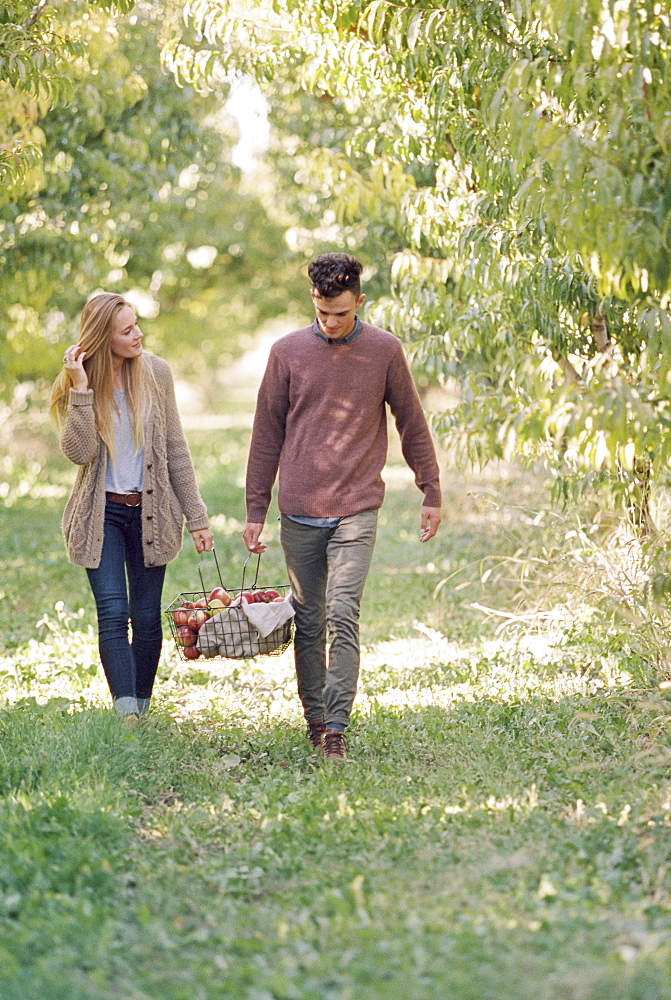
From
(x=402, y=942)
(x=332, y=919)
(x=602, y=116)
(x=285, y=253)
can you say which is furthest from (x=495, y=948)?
(x=285, y=253)

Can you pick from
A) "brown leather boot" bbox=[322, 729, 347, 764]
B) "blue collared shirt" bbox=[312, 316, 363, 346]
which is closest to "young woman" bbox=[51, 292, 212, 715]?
"blue collared shirt" bbox=[312, 316, 363, 346]

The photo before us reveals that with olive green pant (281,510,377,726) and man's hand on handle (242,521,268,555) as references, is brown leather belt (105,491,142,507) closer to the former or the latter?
man's hand on handle (242,521,268,555)

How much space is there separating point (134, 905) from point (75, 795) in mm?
741

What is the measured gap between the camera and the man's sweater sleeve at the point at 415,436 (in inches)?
215

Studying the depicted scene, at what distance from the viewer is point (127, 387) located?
5.68m

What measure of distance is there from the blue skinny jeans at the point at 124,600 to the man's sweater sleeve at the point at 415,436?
1347 millimetres

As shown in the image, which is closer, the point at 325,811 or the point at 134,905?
the point at 134,905

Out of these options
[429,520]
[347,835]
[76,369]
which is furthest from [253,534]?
[347,835]

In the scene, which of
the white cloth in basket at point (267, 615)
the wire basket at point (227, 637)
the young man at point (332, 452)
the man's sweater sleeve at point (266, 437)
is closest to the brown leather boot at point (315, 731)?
the young man at point (332, 452)

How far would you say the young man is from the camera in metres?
5.24

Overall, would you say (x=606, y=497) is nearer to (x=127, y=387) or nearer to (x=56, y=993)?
(x=127, y=387)

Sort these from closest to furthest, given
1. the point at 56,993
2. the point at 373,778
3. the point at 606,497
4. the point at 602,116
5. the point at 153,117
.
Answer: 1. the point at 56,993
2. the point at 602,116
3. the point at 373,778
4. the point at 606,497
5. the point at 153,117

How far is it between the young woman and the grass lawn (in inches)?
18.1

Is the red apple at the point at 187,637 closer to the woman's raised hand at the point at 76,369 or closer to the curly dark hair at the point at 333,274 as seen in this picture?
the woman's raised hand at the point at 76,369
